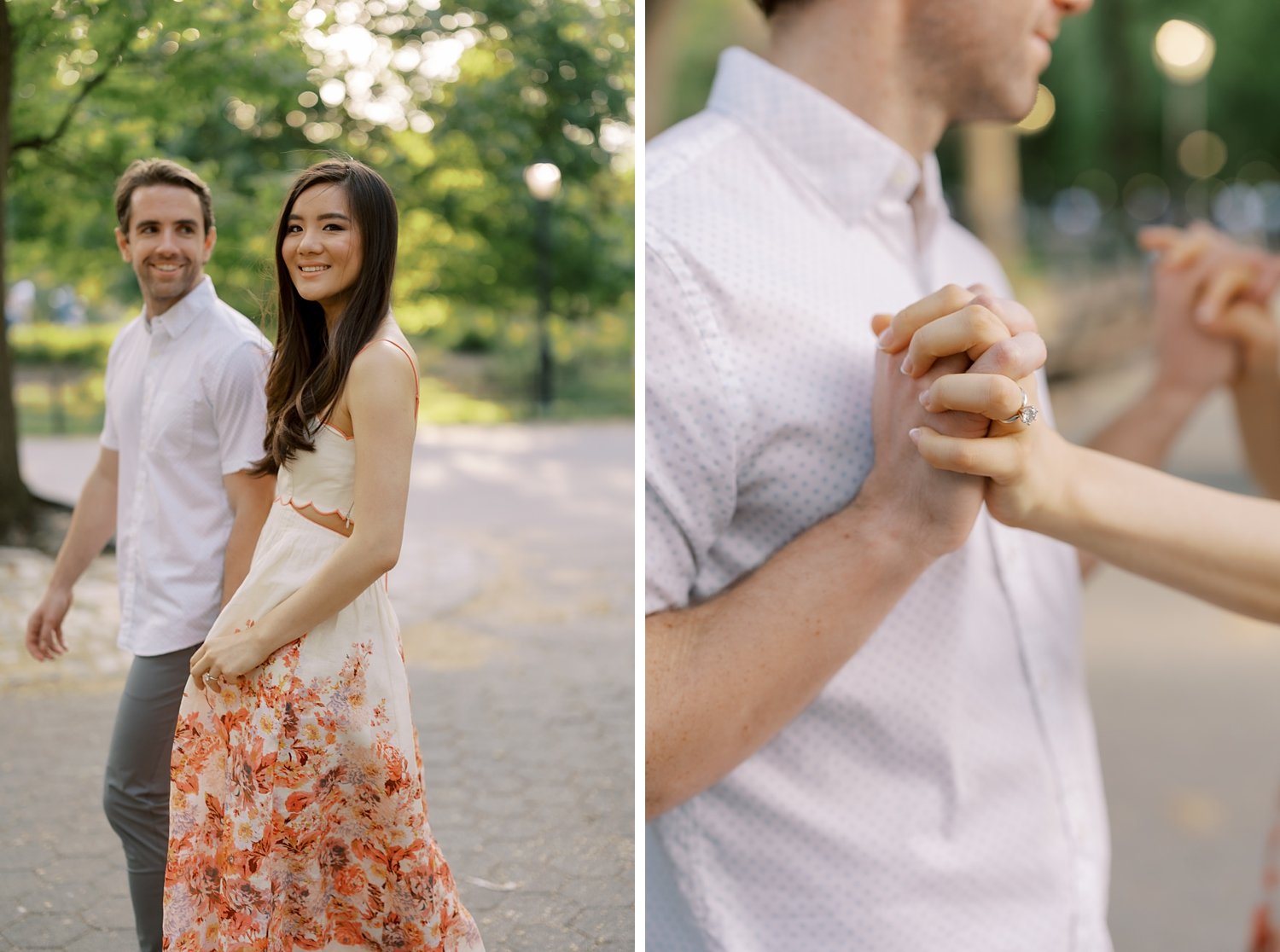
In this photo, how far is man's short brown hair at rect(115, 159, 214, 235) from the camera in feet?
5.66

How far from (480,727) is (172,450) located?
2.77 meters

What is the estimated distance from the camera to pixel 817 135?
54.1 inches

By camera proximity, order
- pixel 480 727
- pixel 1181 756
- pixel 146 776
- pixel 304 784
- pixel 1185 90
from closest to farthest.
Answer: pixel 304 784, pixel 146 776, pixel 480 727, pixel 1181 756, pixel 1185 90

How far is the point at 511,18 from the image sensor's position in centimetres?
222

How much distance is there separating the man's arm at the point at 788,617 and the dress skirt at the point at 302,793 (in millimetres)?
552

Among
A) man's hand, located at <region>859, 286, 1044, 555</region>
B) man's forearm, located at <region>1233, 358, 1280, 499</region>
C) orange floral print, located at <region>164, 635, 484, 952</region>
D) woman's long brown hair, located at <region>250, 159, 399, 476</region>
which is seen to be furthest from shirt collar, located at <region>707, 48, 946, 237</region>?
orange floral print, located at <region>164, 635, 484, 952</region>

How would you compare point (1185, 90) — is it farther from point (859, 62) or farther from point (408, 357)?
point (408, 357)

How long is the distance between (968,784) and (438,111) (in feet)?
5.07

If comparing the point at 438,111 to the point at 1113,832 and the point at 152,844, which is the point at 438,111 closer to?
the point at 152,844

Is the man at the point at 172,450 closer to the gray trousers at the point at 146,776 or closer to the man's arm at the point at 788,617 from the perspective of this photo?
the gray trousers at the point at 146,776

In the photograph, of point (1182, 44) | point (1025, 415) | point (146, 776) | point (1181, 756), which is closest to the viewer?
point (1025, 415)

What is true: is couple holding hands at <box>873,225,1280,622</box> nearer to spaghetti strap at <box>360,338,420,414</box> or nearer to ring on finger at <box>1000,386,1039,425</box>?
ring on finger at <box>1000,386,1039,425</box>

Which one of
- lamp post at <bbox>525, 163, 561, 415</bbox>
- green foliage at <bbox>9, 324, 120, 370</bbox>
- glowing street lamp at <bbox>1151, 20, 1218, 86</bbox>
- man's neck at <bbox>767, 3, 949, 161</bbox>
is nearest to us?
man's neck at <bbox>767, 3, 949, 161</bbox>

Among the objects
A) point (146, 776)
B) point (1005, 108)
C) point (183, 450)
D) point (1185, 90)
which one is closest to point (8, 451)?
point (146, 776)
